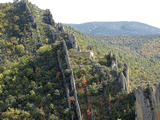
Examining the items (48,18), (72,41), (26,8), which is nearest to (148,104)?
(72,41)

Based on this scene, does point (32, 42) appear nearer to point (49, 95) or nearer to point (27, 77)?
point (27, 77)

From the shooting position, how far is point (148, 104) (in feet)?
159

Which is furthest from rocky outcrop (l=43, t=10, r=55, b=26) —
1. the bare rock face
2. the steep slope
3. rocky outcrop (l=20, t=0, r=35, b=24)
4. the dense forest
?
the dense forest

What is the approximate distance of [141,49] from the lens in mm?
152125

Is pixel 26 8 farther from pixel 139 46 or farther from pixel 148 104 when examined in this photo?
pixel 139 46

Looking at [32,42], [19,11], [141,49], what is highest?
[19,11]

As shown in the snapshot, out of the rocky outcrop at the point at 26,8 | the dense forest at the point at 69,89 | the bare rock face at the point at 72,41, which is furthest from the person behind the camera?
the rocky outcrop at the point at 26,8

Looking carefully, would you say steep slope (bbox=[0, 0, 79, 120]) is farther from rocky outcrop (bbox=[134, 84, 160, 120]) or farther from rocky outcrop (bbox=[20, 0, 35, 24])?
rocky outcrop (bbox=[134, 84, 160, 120])

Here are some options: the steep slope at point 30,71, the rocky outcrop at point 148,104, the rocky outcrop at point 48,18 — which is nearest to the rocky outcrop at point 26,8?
the steep slope at point 30,71

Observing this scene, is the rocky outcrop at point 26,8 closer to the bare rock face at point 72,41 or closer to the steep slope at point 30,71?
the steep slope at point 30,71

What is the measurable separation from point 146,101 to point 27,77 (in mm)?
33275

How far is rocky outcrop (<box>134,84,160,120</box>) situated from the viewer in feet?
155

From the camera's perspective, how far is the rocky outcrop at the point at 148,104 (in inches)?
1855

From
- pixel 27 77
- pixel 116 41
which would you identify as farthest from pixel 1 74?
pixel 116 41
